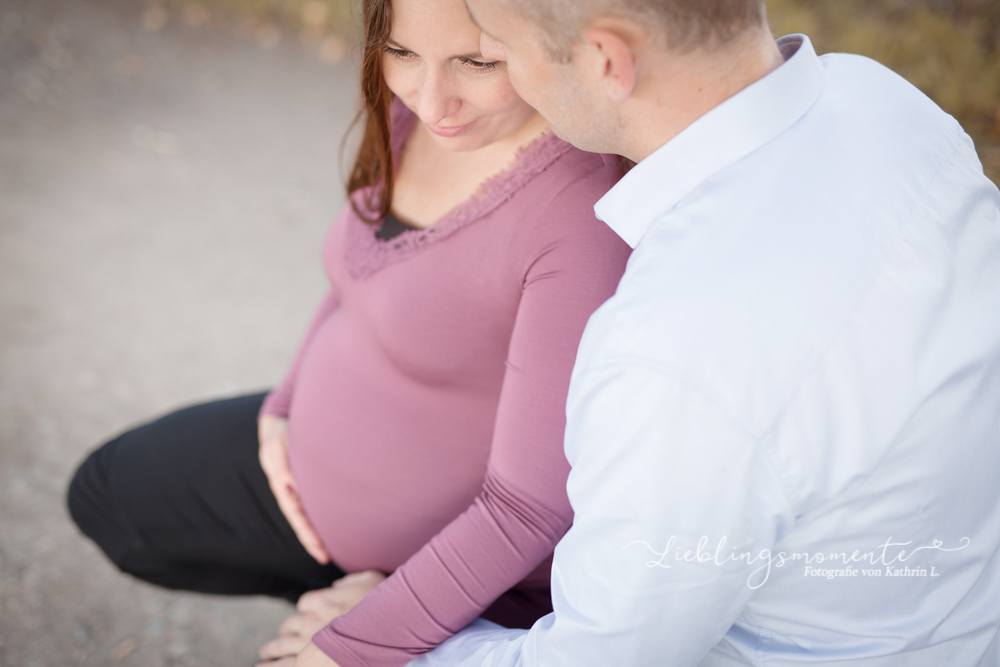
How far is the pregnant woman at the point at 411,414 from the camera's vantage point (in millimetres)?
1098

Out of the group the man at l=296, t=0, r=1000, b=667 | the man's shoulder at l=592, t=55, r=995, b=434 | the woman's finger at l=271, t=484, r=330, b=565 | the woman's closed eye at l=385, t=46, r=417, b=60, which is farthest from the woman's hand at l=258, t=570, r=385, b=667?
the woman's closed eye at l=385, t=46, r=417, b=60

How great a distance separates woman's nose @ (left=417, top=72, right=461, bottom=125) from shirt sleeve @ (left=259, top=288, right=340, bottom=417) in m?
0.71

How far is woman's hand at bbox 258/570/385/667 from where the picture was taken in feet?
4.36

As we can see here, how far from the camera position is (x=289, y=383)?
1.77m

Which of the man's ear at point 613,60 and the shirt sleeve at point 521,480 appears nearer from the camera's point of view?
the man's ear at point 613,60

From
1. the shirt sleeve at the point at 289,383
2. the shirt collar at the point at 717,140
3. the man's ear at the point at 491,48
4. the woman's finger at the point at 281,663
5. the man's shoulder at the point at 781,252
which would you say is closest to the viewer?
the man's shoulder at the point at 781,252

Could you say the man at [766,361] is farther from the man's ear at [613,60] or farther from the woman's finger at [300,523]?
the woman's finger at [300,523]

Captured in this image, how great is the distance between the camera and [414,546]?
143 centimetres

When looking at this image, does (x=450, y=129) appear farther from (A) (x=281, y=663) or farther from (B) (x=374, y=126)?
(A) (x=281, y=663)

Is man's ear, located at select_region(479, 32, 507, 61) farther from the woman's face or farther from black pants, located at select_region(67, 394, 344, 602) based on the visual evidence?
black pants, located at select_region(67, 394, 344, 602)

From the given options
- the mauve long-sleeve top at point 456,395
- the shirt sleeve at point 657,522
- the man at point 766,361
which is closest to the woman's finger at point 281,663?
the mauve long-sleeve top at point 456,395

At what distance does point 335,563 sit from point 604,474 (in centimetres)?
95

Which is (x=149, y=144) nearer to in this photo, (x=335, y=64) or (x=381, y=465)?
(x=335, y=64)

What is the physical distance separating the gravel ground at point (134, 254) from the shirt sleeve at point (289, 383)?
2.69 feet
